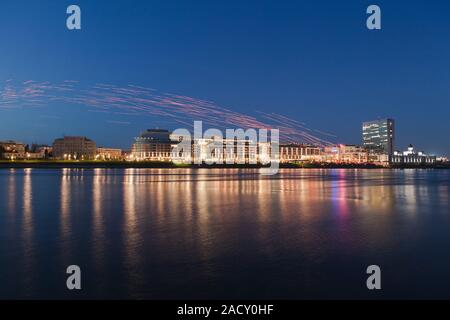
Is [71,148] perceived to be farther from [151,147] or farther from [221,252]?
[221,252]

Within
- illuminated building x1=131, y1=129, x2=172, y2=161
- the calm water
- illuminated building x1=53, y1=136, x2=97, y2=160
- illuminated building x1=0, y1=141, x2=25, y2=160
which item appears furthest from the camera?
illuminated building x1=131, y1=129, x2=172, y2=161

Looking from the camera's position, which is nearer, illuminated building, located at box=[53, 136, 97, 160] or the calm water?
the calm water

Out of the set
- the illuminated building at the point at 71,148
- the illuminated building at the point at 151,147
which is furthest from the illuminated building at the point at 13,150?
the illuminated building at the point at 151,147

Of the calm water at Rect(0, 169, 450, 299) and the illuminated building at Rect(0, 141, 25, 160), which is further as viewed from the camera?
the illuminated building at Rect(0, 141, 25, 160)

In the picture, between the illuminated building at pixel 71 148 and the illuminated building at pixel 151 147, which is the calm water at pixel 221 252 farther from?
the illuminated building at pixel 71 148

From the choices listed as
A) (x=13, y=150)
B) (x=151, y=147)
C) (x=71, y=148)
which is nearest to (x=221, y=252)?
(x=151, y=147)

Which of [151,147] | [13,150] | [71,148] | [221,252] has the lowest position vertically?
[221,252]

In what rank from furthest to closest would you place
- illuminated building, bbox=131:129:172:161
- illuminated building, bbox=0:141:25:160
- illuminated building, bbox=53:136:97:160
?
illuminated building, bbox=131:129:172:161, illuminated building, bbox=53:136:97:160, illuminated building, bbox=0:141:25:160

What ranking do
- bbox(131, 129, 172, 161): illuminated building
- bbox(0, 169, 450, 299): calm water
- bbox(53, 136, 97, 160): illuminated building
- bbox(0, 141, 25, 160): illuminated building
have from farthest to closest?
bbox(131, 129, 172, 161): illuminated building < bbox(53, 136, 97, 160): illuminated building < bbox(0, 141, 25, 160): illuminated building < bbox(0, 169, 450, 299): calm water

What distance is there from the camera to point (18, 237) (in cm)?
1206

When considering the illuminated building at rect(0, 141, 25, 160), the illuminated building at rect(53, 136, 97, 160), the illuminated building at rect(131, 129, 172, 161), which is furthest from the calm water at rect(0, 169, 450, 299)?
the illuminated building at rect(53, 136, 97, 160)

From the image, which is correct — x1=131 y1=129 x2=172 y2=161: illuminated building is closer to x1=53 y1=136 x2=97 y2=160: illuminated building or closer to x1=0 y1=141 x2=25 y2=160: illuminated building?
x1=53 y1=136 x2=97 y2=160: illuminated building

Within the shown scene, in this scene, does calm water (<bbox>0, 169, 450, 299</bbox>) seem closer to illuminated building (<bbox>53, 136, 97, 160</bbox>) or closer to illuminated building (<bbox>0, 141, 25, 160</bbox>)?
illuminated building (<bbox>0, 141, 25, 160</bbox>)

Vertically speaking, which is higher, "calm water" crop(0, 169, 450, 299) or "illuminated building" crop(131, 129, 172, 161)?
"illuminated building" crop(131, 129, 172, 161)
